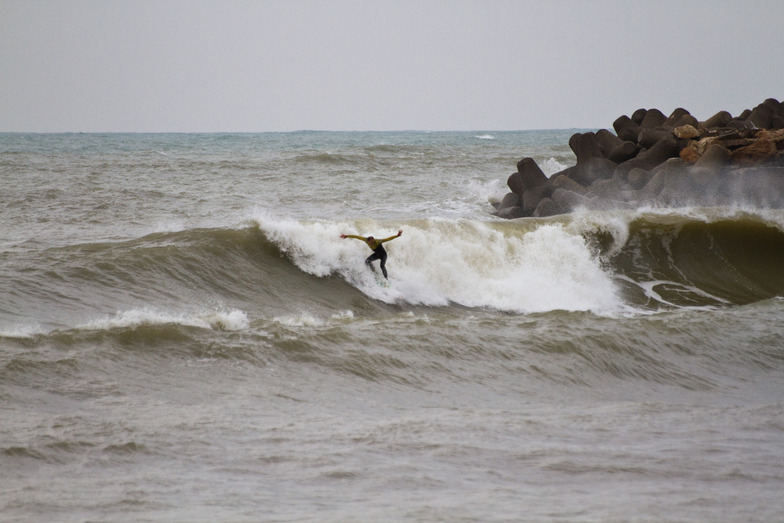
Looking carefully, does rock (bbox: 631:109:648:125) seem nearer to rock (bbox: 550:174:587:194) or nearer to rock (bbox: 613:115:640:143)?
rock (bbox: 613:115:640:143)

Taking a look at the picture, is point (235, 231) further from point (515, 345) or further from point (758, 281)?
point (758, 281)

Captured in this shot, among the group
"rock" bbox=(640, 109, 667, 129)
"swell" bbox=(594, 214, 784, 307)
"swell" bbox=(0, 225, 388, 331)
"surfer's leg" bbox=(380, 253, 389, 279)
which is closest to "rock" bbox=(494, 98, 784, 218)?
"rock" bbox=(640, 109, 667, 129)

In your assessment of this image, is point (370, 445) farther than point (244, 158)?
No

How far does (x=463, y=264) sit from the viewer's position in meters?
12.9

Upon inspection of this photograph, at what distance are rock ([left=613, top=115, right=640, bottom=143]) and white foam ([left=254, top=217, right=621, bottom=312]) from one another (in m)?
7.99

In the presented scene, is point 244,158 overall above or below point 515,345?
above

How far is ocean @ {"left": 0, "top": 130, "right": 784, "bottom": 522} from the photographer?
15.7 feet

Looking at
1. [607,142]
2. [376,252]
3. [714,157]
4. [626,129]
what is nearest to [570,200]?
[714,157]

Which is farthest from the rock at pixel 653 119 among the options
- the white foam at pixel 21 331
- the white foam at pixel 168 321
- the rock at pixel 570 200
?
the white foam at pixel 21 331

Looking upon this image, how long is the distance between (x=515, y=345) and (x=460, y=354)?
2.59 feet

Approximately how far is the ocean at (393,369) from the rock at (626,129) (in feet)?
18.0

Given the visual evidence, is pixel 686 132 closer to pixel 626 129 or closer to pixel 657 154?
pixel 657 154

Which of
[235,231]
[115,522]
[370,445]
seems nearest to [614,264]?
[235,231]

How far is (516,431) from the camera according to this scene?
6070 mm
